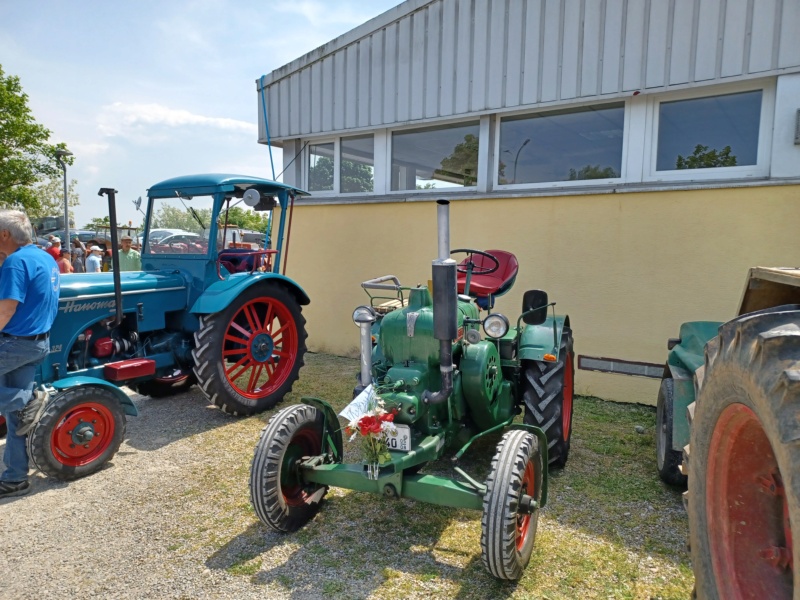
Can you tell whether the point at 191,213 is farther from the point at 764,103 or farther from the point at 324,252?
the point at 764,103

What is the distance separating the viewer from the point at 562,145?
558 cm

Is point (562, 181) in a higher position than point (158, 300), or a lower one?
higher

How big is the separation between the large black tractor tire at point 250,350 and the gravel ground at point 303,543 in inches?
33.0

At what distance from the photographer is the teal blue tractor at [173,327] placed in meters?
3.64

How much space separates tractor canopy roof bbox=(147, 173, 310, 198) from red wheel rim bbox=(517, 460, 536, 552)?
3.67m

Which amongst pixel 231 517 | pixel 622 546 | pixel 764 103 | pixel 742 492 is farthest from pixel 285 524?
pixel 764 103

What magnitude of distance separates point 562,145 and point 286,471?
4.34 m

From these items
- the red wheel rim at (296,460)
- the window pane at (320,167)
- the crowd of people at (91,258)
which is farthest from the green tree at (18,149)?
the red wheel rim at (296,460)

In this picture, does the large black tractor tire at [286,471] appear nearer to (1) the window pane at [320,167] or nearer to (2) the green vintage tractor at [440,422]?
(2) the green vintage tractor at [440,422]

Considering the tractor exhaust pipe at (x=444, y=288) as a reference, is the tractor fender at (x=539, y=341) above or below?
below

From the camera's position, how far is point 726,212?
4652 mm

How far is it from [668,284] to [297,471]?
3.79 metres

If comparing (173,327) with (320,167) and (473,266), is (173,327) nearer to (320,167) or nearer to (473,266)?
(473,266)

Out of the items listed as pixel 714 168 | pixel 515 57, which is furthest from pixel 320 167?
pixel 714 168
